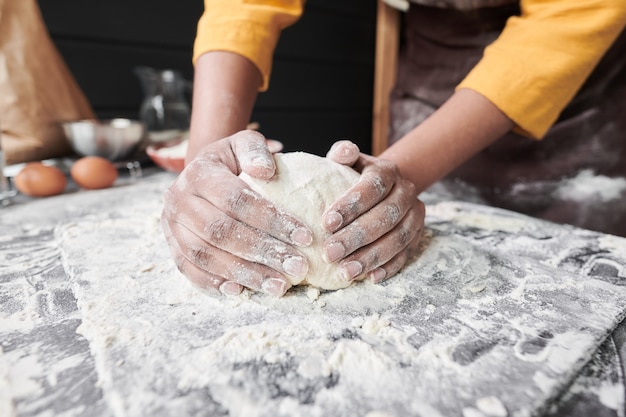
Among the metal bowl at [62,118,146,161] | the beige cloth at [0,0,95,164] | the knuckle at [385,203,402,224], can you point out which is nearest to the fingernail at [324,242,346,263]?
the knuckle at [385,203,402,224]

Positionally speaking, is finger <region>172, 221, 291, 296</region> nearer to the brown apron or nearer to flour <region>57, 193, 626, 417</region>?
flour <region>57, 193, 626, 417</region>

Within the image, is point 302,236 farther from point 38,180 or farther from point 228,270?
point 38,180

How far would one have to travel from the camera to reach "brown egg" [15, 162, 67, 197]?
1329 mm

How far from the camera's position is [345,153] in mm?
812

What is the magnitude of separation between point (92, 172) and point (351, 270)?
1.13 meters

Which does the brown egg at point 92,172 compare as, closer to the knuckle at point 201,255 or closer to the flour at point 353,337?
the flour at point 353,337

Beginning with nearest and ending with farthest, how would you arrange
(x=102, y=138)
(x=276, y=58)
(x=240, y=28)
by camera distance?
(x=240, y=28)
(x=102, y=138)
(x=276, y=58)

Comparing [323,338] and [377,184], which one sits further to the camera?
[377,184]

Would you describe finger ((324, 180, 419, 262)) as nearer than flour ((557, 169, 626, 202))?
Yes

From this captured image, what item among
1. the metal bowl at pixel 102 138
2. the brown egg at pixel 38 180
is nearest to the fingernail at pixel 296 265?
the brown egg at pixel 38 180

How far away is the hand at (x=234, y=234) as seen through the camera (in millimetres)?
672

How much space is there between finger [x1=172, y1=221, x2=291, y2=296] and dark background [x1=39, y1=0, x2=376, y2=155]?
166 centimetres

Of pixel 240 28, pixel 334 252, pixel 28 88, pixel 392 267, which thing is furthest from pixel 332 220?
pixel 28 88

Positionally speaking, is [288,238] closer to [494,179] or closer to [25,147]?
[494,179]
